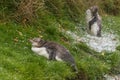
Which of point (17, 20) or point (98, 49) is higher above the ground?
point (17, 20)

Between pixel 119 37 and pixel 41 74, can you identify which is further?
pixel 119 37

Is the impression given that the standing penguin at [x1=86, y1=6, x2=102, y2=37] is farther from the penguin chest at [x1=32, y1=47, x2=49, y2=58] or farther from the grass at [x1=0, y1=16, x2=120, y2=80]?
the penguin chest at [x1=32, y1=47, x2=49, y2=58]

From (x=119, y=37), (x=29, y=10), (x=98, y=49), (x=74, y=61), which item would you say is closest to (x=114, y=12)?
(x=119, y=37)

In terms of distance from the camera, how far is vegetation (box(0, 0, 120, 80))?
14.4 metres

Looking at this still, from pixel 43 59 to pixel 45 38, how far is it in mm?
3205

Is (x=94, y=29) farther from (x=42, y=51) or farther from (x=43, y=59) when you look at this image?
(x=43, y=59)

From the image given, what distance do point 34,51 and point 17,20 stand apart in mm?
3087

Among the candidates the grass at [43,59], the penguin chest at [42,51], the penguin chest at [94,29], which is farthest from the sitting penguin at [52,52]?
the penguin chest at [94,29]

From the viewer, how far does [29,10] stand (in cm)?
1903

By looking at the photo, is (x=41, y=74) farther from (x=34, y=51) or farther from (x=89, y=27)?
(x=89, y=27)

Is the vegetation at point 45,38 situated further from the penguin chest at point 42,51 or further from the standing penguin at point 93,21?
the standing penguin at point 93,21

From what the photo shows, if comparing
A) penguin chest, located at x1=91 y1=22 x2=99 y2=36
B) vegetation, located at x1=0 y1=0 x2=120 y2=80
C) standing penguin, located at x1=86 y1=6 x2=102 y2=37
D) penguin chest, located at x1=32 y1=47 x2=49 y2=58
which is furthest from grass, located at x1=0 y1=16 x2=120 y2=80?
standing penguin, located at x1=86 y1=6 x2=102 y2=37

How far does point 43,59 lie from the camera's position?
15477mm

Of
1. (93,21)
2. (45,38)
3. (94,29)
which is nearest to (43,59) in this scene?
(45,38)
